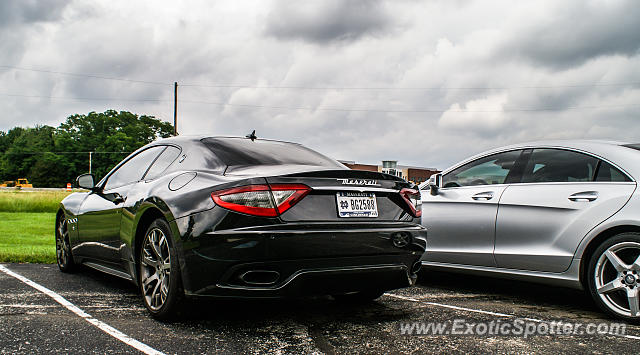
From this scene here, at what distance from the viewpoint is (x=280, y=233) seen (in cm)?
344

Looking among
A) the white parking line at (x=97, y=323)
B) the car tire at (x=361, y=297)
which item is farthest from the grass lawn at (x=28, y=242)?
the car tire at (x=361, y=297)

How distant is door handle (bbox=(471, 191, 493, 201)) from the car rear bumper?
186 cm

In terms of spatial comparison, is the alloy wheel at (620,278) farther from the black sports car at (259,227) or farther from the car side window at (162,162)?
the car side window at (162,162)

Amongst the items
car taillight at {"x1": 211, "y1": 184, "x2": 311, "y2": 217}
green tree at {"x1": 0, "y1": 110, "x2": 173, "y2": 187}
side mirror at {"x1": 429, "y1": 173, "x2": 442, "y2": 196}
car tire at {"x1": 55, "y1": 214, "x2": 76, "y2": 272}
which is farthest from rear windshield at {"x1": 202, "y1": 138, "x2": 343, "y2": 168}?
green tree at {"x1": 0, "y1": 110, "x2": 173, "y2": 187}

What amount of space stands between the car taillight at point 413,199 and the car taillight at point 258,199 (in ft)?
3.33

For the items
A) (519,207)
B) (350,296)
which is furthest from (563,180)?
(350,296)

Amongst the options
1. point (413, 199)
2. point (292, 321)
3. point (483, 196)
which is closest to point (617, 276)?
point (483, 196)

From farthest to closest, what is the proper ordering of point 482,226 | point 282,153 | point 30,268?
1. point 30,268
2. point 482,226
3. point 282,153

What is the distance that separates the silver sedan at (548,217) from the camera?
13.9 feet

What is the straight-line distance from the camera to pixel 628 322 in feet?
13.6

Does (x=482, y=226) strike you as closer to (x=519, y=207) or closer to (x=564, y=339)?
(x=519, y=207)

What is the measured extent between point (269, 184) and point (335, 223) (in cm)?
51

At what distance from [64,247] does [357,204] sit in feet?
13.4

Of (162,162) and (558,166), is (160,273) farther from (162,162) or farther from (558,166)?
(558,166)
